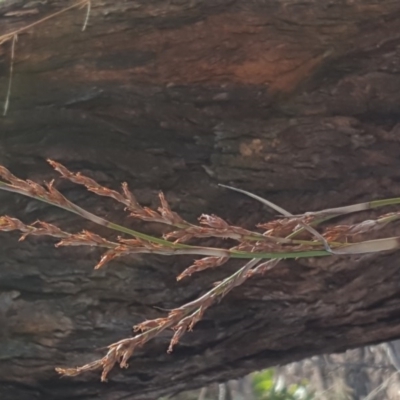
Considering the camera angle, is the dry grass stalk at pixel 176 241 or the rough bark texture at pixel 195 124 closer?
the dry grass stalk at pixel 176 241

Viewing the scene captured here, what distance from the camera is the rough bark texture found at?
131 cm

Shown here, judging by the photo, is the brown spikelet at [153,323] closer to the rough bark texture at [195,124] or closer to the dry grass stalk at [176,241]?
the dry grass stalk at [176,241]

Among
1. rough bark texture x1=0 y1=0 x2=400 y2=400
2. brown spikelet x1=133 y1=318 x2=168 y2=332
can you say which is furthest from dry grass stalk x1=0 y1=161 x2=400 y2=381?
rough bark texture x1=0 y1=0 x2=400 y2=400

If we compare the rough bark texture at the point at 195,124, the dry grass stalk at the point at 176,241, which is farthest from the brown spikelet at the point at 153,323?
the rough bark texture at the point at 195,124

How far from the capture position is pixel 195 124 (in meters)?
1.32

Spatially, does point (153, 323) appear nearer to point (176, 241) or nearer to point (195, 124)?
point (176, 241)

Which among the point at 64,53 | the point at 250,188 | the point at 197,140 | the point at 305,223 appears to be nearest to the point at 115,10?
the point at 64,53

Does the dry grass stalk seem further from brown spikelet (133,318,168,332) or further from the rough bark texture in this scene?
the rough bark texture

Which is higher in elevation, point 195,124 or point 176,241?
point 176,241

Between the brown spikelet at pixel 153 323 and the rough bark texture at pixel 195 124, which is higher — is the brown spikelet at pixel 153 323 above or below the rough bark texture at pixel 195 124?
above

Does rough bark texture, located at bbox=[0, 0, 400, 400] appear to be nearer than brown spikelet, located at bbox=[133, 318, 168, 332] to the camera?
No

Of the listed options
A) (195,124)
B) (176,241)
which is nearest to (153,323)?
(176,241)

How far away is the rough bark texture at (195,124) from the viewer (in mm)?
1313

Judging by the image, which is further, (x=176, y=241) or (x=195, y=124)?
(x=195, y=124)
